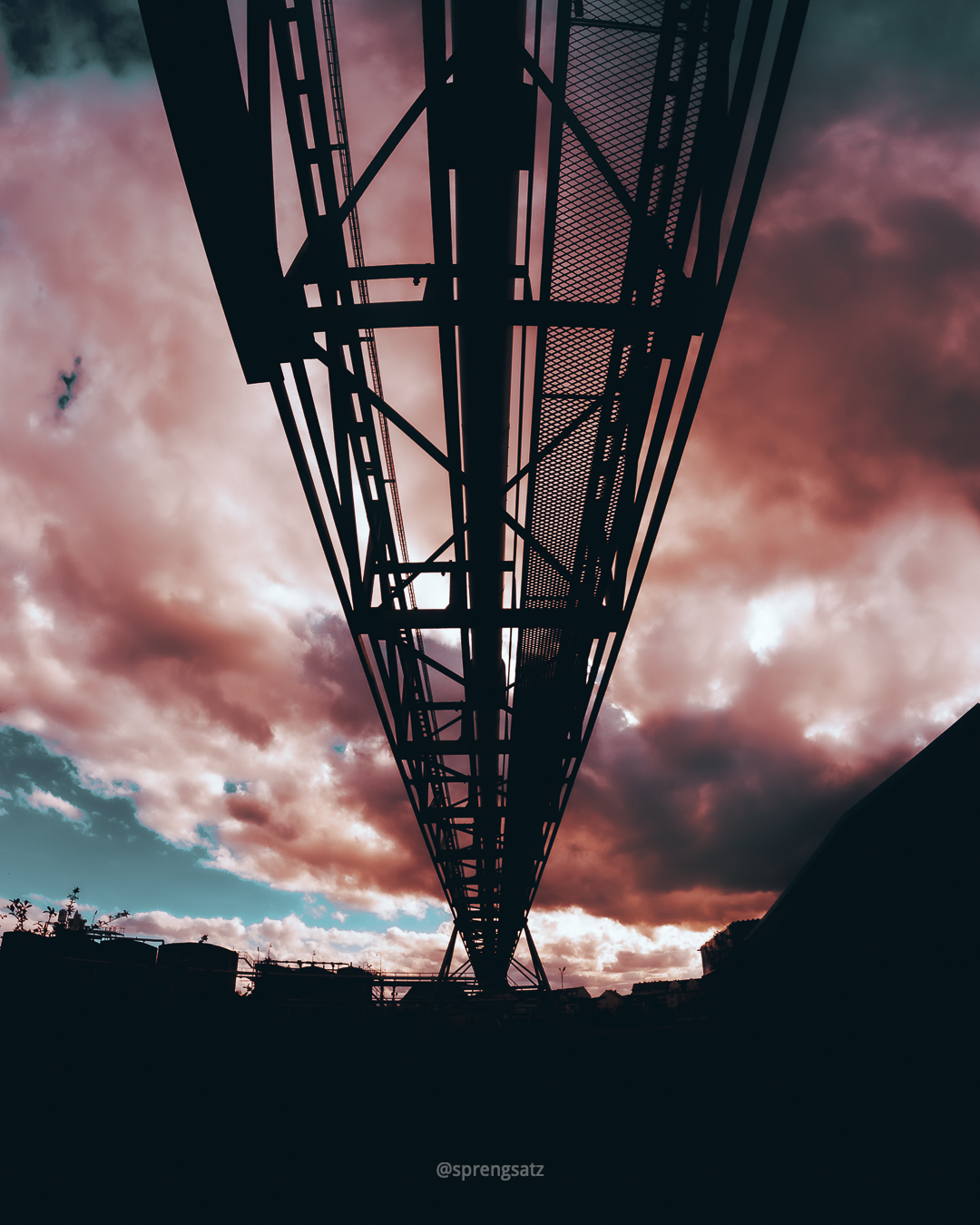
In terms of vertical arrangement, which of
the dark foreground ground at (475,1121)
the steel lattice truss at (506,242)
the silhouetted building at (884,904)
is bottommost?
the dark foreground ground at (475,1121)

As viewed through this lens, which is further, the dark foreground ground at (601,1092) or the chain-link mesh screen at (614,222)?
the dark foreground ground at (601,1092)

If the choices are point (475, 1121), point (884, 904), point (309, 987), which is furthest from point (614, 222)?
point (309, 987)

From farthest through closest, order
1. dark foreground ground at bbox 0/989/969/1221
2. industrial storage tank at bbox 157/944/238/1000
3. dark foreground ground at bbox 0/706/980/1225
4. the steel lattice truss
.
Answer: industrial storage tank at bbox 157/944/238/1000 < dark foreground ground at bbox 0/989/969/1221 < dark foreground ground at bbox 0/706/980/1225 < the steel lattice truss

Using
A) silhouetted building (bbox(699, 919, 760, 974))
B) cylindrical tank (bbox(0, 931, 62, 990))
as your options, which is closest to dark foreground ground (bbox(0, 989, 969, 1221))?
cylindrical tank (bbox(0, 931, 62, 990))

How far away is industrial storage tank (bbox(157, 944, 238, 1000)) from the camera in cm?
1708

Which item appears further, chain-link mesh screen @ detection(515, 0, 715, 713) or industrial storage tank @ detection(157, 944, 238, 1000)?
industrial storage tank @ detection(157, 944, 238, 1000)

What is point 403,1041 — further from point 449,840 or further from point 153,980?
point 153,980

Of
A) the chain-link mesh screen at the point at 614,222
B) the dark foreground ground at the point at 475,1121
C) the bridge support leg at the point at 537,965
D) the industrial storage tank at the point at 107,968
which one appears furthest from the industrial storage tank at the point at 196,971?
the chain-link mesh screen at the point at 614,222

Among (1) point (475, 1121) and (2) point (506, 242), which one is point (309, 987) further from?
(2) point (506, 242)

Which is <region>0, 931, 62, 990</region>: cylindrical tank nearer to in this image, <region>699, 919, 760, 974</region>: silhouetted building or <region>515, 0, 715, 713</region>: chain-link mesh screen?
<region>515, 0, 715, 713</region>: chain-link mesh screen

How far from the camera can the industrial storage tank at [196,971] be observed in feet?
56.0

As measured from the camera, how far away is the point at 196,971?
1628cm

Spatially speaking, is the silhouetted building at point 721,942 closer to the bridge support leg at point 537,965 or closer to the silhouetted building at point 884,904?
the bridge support leg at point 537,965

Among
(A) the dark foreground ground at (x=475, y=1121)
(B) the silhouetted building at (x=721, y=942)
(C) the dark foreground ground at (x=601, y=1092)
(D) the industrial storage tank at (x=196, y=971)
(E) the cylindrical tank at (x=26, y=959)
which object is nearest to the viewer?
(C) the dark foreground ground at (x=601, y=1092)
